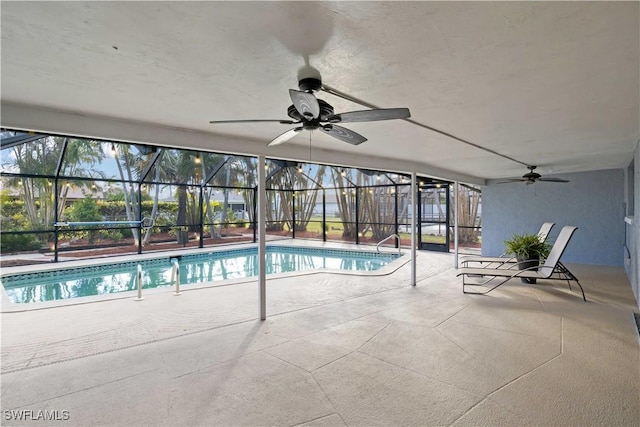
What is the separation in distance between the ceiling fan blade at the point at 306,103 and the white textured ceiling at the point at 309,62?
25 centimetres

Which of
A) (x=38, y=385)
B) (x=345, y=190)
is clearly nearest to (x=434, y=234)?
(x=345, y=190)

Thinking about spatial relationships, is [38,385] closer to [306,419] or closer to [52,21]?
[306,419]

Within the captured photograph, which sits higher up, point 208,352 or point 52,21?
point 52,21

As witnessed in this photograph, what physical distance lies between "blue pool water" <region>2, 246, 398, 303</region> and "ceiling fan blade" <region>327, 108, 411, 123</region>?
5.67 meters

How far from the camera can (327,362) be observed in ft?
9.65

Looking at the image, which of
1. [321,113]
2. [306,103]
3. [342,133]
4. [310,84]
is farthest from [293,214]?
[306,103]

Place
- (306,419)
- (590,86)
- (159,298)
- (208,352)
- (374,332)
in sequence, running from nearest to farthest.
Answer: (306,419) → (590,86) → (208,352) → (374,332) → (159,298)

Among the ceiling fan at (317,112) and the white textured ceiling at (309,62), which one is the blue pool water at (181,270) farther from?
the ceiling fan at (317,112)

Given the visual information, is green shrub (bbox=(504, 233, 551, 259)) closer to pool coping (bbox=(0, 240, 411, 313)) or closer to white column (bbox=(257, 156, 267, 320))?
pool coping (bbox=(0, 240, 411, 313))

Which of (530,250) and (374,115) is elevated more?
(374,115)

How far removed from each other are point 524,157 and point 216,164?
925cm

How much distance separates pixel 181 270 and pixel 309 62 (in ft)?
26.1

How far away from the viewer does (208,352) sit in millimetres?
3160

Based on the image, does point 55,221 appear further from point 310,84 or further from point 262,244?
point 310,84
